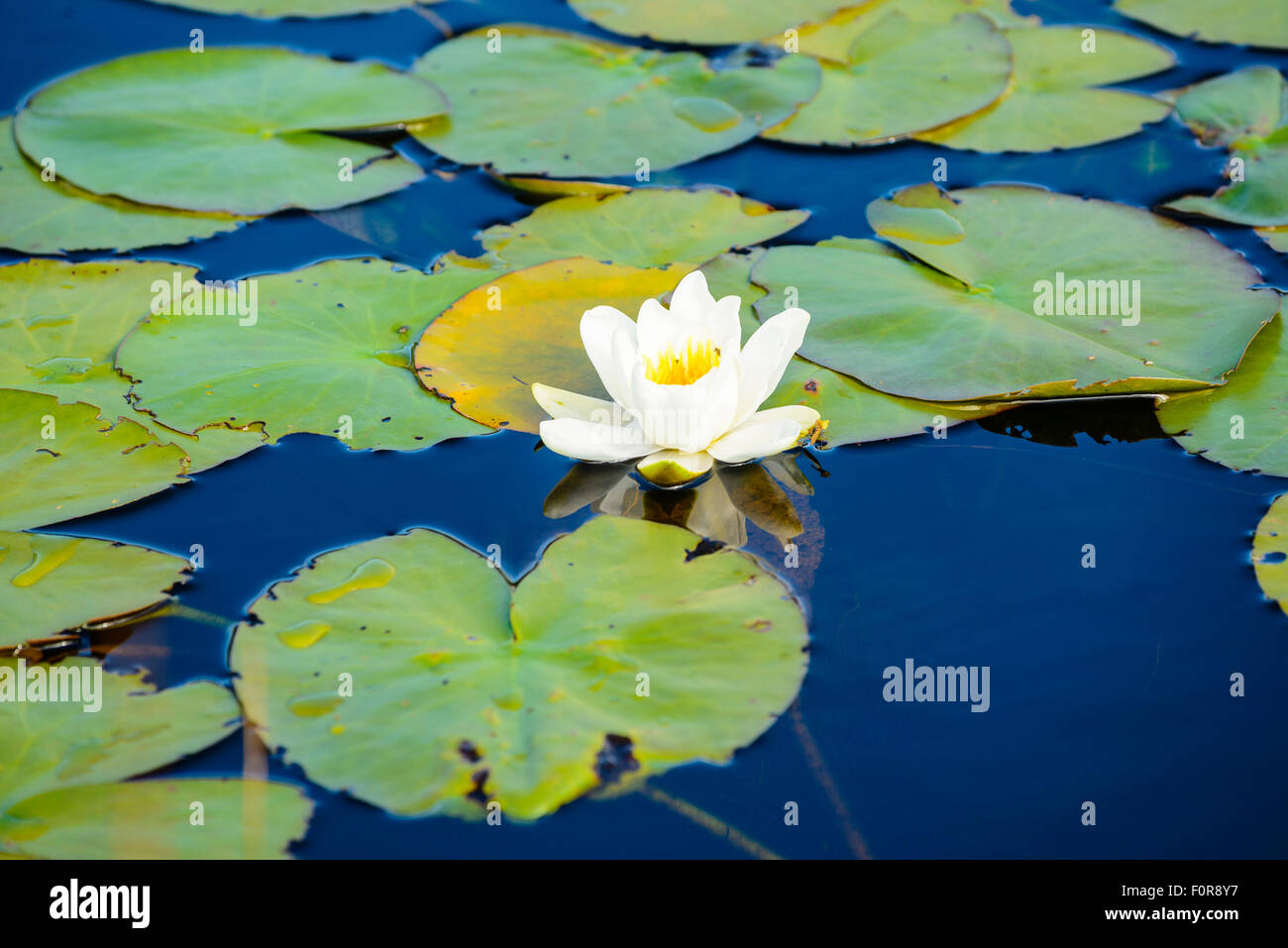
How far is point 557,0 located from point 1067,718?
406 cm

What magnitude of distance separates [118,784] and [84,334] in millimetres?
1664

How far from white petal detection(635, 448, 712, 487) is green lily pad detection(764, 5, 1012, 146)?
1.88 m

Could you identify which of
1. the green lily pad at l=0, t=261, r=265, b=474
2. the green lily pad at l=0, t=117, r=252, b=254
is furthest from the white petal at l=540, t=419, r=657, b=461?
the green lily pad at l=0, t=117, r=252, b=254

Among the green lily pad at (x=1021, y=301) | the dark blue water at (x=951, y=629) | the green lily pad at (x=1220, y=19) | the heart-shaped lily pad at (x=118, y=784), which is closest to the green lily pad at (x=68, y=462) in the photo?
the dark blue water at (x=951, y=629)

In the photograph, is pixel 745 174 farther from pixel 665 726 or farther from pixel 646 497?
pixel 665 726

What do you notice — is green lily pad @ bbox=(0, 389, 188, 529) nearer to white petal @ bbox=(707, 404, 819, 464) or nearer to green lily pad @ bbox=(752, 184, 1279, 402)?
white petal @ bbox=(707, 404, 819, 464)

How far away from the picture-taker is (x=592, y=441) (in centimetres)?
261

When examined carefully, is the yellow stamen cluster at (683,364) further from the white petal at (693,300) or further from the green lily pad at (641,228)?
the green lily pad at (641,228)

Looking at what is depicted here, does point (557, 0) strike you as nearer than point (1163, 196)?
No

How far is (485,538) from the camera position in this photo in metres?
2.54

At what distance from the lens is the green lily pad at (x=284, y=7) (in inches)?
187
